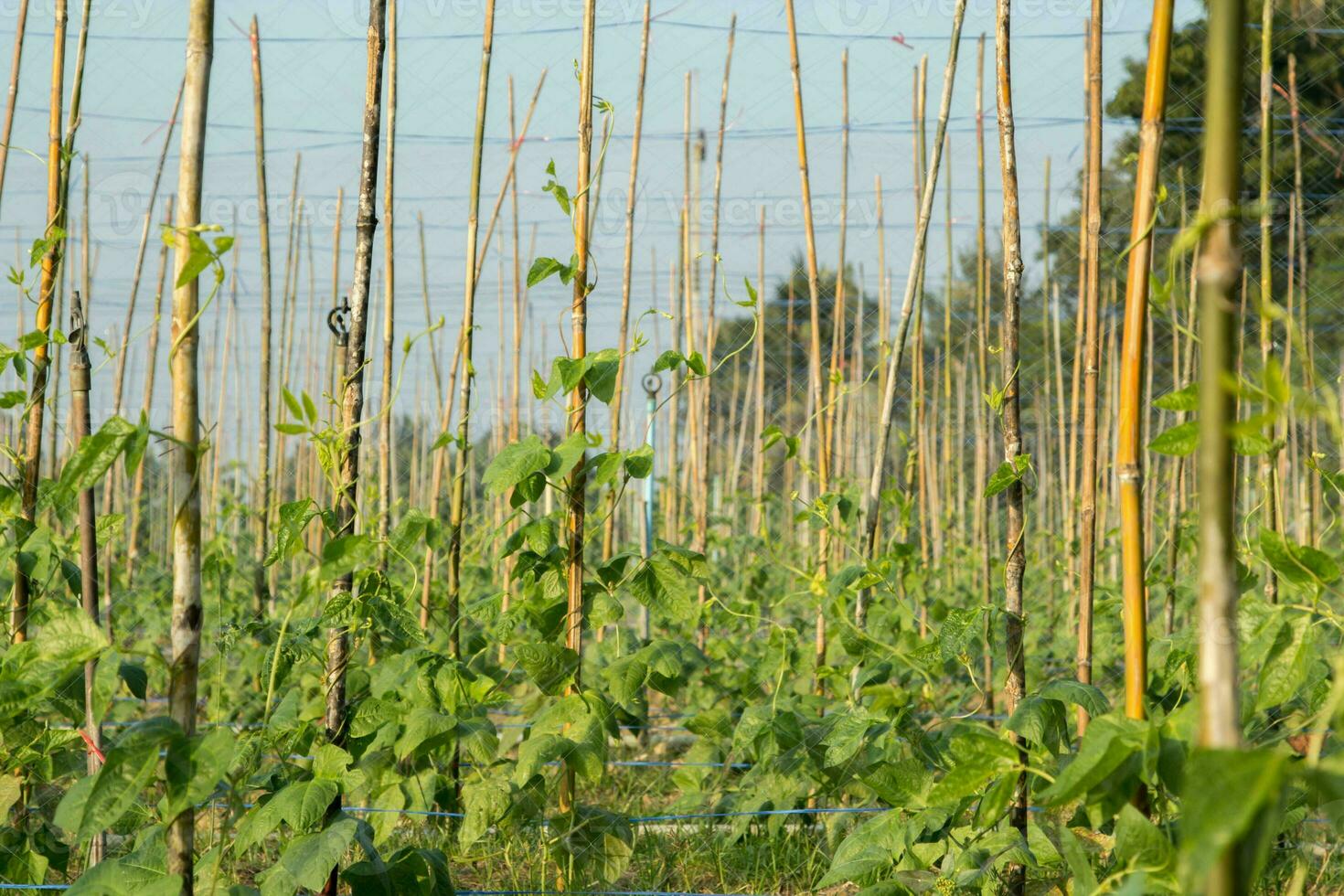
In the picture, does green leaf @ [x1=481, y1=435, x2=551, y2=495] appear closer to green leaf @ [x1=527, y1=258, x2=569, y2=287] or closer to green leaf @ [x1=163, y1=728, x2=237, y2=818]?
green leaf @ [x1=527, y1=258, x2=569, y2=287]

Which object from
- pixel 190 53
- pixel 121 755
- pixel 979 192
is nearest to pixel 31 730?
pixel 121 755

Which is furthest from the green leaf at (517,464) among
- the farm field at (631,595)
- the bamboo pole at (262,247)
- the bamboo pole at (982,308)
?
the bamboo pole at (262,247)

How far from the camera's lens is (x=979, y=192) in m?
2.49

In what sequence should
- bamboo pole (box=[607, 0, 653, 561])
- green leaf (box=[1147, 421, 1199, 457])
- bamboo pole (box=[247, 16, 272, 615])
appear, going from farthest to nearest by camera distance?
bamboo pole (box=[247, 16, 272, 615]) < bamboo pole (box=[607, 0, 653, 561]) < green leaf (box=[1147, 421, 1199, 457])

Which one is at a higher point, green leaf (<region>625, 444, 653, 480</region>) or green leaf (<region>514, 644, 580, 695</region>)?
green leaf (<region>625, 444, 653, 480</region>)

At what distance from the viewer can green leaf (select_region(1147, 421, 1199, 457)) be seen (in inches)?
31.6

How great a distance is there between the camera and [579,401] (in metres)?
1.75

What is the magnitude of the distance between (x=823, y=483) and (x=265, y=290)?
1.57 metres

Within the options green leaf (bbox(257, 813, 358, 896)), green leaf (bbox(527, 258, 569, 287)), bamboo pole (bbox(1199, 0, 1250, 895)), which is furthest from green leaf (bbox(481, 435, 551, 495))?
bamboo pole (bbox(1199, 0, 1250, 895))

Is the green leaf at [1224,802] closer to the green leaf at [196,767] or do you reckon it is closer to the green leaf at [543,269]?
the green leaf at [196,767]

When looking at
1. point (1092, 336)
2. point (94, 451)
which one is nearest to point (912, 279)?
point (1092, 336)

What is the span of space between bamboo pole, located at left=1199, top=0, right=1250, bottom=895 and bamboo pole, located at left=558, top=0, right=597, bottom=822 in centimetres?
119

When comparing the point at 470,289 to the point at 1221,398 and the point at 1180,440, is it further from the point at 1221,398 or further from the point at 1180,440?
the point at 1221,398

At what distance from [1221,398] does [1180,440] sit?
282 millimetres
